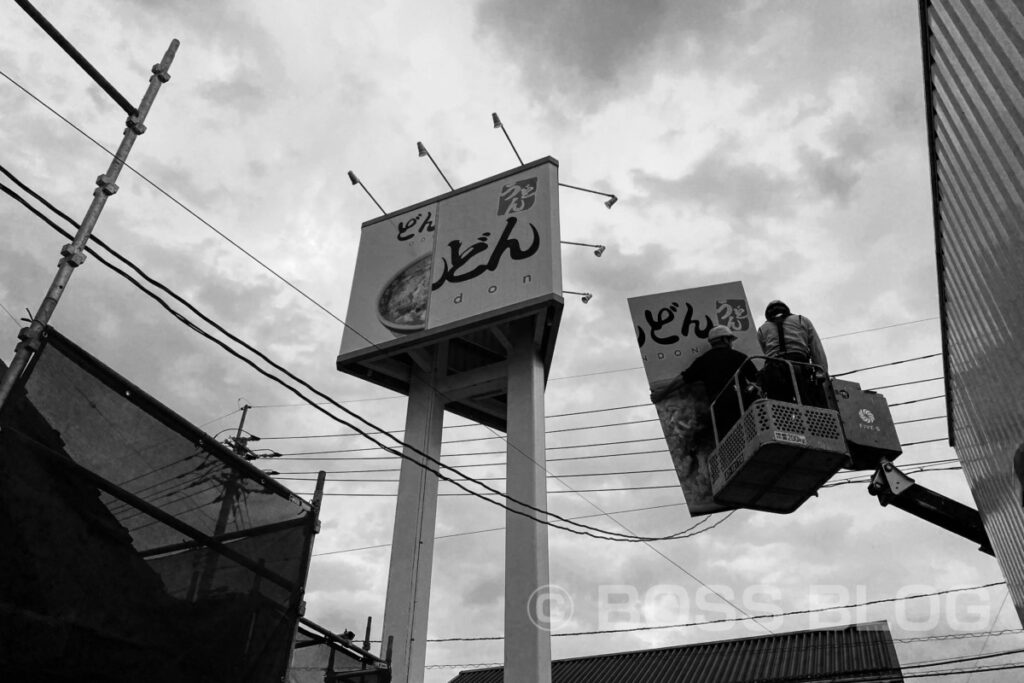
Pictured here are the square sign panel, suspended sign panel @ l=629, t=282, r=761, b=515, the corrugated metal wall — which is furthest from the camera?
the square sign panel

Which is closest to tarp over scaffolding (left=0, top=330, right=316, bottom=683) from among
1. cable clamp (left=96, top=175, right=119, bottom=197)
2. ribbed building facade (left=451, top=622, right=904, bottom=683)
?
cable clamp (left=96, top=175, right=119, bottom=197)

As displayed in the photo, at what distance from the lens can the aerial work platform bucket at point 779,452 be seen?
841 centimetres

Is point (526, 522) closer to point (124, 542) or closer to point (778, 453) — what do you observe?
point (778, 453)

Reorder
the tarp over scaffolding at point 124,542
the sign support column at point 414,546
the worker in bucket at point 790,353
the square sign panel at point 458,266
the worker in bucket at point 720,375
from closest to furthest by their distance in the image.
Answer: the tarp over scaffolding at point 124,542 → the worker in bucket at point 790,353 → the worker in bucket at point 720,375 → the sign support column at point 414,546 → the square sign panel at point 458,266

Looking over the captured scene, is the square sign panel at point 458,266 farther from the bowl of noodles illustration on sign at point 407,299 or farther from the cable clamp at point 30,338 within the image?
the cable clamp at point 30,338

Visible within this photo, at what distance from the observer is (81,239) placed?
5.55 m

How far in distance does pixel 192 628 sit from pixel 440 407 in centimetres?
1076

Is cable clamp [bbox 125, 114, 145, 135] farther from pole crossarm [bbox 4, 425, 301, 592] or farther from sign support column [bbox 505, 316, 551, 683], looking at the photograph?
sign support column [bbox 505, 316, 551, 683]

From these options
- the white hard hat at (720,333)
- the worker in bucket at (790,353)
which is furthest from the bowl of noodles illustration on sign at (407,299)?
the worker in bucket at (790,353)

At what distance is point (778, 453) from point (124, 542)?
21.9 feet

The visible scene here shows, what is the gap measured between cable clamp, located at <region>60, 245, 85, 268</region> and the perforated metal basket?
6846 mm

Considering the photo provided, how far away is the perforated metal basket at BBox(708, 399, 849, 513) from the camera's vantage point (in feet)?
27.6

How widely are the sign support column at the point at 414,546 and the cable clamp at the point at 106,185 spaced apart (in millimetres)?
7048

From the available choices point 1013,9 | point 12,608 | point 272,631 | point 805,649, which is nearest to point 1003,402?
point 1013,9
